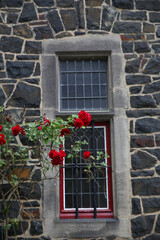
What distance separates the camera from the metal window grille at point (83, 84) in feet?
17.2

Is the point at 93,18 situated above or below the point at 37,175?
above

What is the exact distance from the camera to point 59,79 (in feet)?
17.4

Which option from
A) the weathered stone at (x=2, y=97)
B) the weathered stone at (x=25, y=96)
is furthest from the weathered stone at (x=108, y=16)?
the weathered stone at (x=2, y=97)

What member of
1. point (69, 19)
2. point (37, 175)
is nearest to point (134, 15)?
point (69, 19)

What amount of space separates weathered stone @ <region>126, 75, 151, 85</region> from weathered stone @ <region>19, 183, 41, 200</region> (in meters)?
2.04

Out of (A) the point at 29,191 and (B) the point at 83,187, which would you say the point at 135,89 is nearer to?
(B) the point at 83,187

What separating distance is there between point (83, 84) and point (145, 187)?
5.90ft

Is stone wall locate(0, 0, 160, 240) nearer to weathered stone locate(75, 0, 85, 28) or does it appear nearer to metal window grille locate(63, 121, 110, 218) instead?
weathered stone locate(75, 0, 85, 28)

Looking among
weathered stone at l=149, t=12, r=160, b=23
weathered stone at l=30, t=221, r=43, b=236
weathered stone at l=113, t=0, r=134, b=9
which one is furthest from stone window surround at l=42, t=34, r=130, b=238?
weathered stone at l=149, t=12, r=160, b=23

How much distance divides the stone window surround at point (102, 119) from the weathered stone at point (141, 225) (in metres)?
0.08

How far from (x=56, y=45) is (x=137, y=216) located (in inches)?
109

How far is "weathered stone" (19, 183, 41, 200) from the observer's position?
4.76 metres

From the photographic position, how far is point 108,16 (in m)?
5.40

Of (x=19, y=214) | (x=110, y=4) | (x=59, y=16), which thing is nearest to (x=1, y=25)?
(x=59, y=16)
